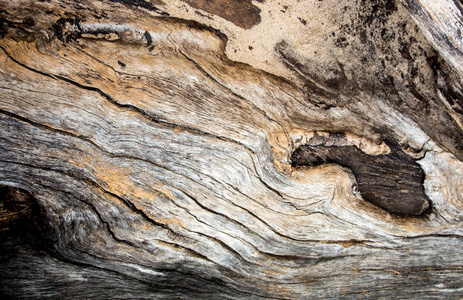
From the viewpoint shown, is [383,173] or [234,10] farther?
[383,173]

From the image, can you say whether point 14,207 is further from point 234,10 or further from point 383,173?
point 383,173

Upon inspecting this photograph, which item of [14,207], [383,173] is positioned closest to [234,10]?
[383,173]

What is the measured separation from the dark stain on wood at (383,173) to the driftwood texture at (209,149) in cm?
2

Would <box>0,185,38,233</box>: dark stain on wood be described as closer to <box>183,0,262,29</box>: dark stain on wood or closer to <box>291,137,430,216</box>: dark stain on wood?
<box>183,0,262,29</box>: dark stain on wood

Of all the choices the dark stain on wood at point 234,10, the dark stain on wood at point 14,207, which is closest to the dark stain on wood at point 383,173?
the dark stain on wood at point 234,10

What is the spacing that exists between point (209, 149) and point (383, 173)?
1.45 metres

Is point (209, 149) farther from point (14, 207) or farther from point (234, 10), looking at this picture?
point (14, 207)

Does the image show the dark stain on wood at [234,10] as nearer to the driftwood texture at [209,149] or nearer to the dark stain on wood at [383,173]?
the driftwood texture at [209,149]

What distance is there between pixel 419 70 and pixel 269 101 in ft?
3.60

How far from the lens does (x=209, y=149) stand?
209 centimetres

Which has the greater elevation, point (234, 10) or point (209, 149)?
point (234, 10)

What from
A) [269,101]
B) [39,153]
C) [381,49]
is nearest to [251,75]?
[269,101]

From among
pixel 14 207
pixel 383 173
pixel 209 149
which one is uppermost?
pixel 383 173

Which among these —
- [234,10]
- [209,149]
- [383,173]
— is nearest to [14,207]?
[209,149]
